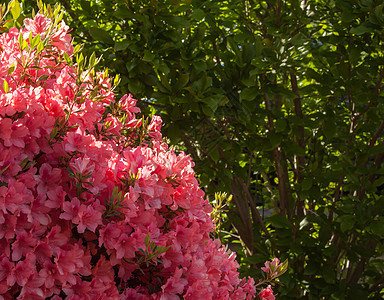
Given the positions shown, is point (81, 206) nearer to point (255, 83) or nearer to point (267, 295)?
point (267, 295)

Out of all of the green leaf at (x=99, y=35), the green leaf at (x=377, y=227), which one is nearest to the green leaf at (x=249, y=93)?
the green leaf at (x=99, y=35)

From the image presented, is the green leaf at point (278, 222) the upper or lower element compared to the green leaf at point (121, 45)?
lower

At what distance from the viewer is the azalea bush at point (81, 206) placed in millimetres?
1095

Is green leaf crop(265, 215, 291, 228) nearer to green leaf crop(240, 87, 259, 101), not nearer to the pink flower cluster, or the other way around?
green leaf crop(240, 87, 259, 101)

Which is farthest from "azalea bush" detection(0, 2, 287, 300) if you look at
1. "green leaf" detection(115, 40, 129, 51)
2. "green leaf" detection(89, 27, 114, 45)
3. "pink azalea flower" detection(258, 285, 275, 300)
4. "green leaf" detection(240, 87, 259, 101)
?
"green leaf" detection(240, 87, 259, 101)

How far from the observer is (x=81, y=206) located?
111 centimetres

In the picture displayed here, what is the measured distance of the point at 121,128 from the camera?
4.91 feet

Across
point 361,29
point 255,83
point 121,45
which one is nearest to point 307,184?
point 255,83

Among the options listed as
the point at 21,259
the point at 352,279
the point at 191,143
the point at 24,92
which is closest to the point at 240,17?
the point at 191,143

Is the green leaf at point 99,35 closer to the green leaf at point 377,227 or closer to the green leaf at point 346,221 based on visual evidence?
the green leaf at point 346,221

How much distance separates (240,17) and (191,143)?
103cm

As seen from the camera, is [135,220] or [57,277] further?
[135,220]

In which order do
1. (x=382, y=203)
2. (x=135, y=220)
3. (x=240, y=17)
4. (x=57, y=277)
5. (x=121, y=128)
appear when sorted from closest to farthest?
(x=57, y=277) → (x=135, y=220) → (x=121, y=128) → (x=382, y=203) → (x=240, y=17)

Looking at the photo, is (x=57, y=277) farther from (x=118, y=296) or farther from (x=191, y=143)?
(x=191, y=143)
